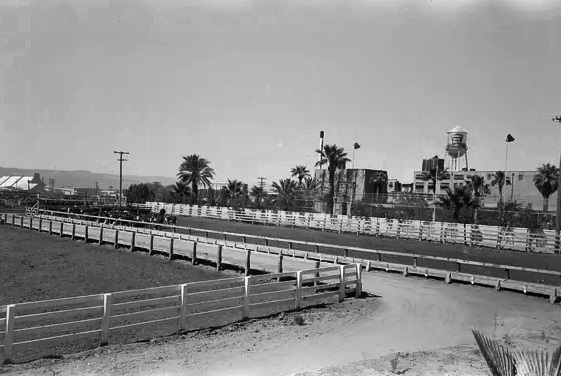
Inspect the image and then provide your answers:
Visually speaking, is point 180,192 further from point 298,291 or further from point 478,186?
point 298,291

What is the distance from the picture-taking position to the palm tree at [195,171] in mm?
85644

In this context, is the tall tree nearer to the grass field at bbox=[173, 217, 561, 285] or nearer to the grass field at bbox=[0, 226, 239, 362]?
the grass field at bbox=[173, 217, 561, 285]

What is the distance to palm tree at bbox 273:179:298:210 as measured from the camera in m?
69.6

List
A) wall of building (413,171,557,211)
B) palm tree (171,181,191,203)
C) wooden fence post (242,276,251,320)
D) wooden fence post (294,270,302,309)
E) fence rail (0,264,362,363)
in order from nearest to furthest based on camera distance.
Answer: fence rail (0,264,362,363), wooden fence post (242,276,251,320), wooden fence post (294,270,302,309), wall of building (413,171,557,211), palm tree (171,181,191,203)

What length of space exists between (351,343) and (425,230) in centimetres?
3465

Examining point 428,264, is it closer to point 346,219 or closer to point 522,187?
point 346,219

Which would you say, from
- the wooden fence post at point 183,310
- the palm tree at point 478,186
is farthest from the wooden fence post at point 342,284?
the palm tree at point 478,186

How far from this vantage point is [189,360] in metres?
9.56

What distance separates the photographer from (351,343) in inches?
441

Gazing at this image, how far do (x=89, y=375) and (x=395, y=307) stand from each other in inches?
361

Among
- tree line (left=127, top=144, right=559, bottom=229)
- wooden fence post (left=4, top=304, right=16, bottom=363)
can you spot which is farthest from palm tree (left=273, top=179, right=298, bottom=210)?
wooden fence post (left=4, top=304, right=16, bottom=363)

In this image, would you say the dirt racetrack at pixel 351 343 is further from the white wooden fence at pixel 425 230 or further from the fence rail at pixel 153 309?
the white wooden fence at pixel 425 230

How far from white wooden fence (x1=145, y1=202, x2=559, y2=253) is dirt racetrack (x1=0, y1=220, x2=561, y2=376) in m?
23.5

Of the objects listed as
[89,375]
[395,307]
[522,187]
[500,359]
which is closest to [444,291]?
[395,307]
